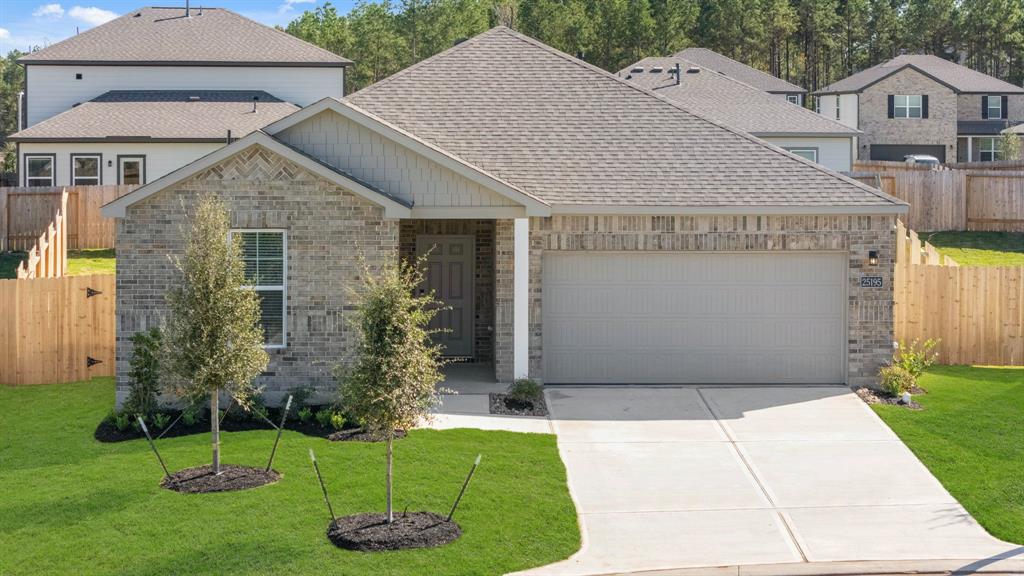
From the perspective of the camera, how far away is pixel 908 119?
55.4 meters

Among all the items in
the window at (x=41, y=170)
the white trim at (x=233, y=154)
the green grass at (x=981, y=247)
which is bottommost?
the green grass at (x=981, y=247)

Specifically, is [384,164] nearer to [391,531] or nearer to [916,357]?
[391,531]

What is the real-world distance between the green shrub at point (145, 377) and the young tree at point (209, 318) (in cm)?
309

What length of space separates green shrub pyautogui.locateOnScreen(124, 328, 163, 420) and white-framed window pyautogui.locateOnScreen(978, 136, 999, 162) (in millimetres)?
50769

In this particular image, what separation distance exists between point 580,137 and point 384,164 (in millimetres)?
3761

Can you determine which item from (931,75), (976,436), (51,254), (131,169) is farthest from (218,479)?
(931,75)

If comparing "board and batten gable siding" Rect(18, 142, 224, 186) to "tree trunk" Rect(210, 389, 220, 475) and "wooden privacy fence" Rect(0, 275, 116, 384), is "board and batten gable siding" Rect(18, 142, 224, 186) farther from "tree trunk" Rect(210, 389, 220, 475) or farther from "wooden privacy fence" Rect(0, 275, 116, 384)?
"tree trunk" Rect(210, 389, 220, 475)

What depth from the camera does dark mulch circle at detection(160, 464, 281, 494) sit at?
12453 millimetres

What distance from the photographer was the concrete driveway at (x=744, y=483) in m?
11.1

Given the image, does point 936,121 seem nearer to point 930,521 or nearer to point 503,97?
point 503,97

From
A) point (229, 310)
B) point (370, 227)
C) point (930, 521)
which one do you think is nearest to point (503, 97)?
point (370, 227)

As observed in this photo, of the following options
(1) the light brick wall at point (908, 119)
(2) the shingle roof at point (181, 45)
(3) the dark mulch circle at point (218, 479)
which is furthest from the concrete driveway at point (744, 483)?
(1) the light brick wall at point (908, 119)

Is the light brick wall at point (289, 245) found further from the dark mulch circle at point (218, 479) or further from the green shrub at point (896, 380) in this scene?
the green shrub at point (896, 380)

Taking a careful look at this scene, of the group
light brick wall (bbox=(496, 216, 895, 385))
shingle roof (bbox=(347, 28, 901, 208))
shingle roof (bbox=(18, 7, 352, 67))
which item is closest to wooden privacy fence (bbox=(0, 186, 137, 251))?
shingle roof (bbox=(18, 7, 352, 67))
